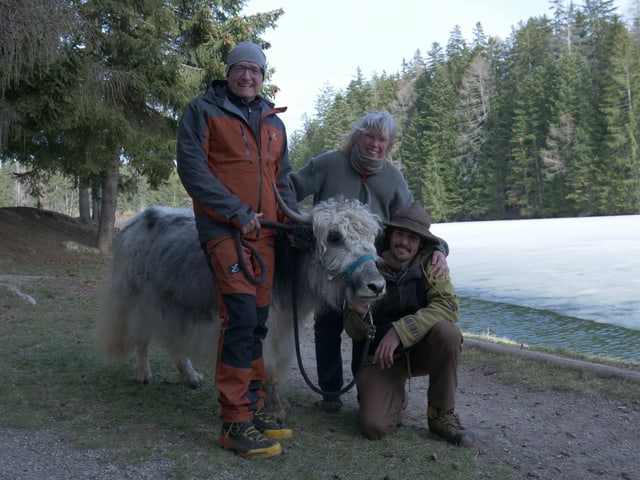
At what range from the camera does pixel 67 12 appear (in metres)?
10.4

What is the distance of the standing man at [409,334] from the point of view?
410 cm

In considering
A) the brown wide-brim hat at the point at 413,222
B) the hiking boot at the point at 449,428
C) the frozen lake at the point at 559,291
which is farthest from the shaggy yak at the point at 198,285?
the frozen lake at the point at 559,291

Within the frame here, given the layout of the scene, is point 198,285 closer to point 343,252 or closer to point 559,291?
point 343,252

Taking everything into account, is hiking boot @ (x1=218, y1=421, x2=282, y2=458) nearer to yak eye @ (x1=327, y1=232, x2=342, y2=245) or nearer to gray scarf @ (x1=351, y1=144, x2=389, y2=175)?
yak eye @ (x1=327, y1=232, x2=342, y2=245)

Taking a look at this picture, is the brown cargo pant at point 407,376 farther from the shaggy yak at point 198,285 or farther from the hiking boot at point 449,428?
the shaggy yak at point 198,285

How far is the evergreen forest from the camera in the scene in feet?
43.0

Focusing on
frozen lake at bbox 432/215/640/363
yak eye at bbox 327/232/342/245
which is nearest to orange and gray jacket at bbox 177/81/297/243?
yak eye at bbox 327/232/342/245

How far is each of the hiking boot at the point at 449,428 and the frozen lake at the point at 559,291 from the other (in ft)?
14.1

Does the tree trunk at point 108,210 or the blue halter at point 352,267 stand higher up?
the tree trunk at point 108,210

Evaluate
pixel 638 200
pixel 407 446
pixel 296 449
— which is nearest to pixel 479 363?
pixel 407 446

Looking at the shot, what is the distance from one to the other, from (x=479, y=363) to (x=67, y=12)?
28.8ft

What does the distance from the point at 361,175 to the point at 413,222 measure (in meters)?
0.72

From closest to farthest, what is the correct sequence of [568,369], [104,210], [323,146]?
[568,369]
[104,210]
[323,146]

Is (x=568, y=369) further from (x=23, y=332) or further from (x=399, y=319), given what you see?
(x=23, y=332)
